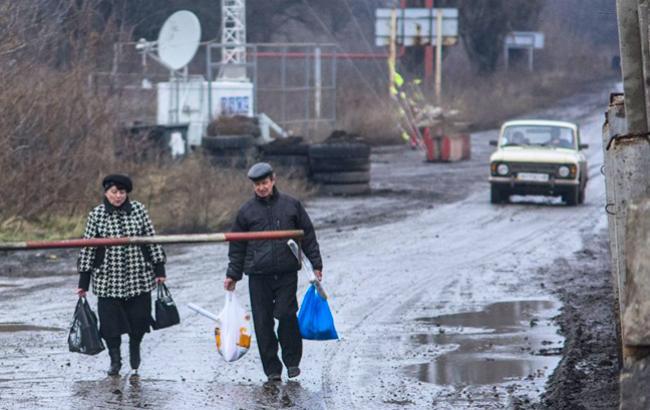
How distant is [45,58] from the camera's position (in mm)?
23172

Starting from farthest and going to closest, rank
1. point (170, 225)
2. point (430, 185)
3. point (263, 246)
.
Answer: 1. point (430, 185)
2. point (170, 225)
3. point (263, 246)

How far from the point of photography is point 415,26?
4978cm

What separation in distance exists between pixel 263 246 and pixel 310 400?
1.30 metres

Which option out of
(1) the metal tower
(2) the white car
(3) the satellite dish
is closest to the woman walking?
(2) the white car

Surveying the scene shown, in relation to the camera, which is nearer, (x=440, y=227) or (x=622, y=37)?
(x=622, y=37)

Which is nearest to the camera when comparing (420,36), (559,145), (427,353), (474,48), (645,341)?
(645,341)

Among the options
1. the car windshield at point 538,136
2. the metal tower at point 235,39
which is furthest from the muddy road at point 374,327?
the metal tower at point 235,39

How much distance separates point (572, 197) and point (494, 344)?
1525cm

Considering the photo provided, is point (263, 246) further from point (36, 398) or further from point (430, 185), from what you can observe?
point (430, 185)

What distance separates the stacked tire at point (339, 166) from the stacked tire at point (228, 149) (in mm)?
1366

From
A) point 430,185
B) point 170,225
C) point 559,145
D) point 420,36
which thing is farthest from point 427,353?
point 420,36

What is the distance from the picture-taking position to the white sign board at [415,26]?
4897 cm

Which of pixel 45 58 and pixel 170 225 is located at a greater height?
pixel 45 58

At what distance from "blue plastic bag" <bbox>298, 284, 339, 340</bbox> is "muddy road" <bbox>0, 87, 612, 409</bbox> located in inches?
12.7
